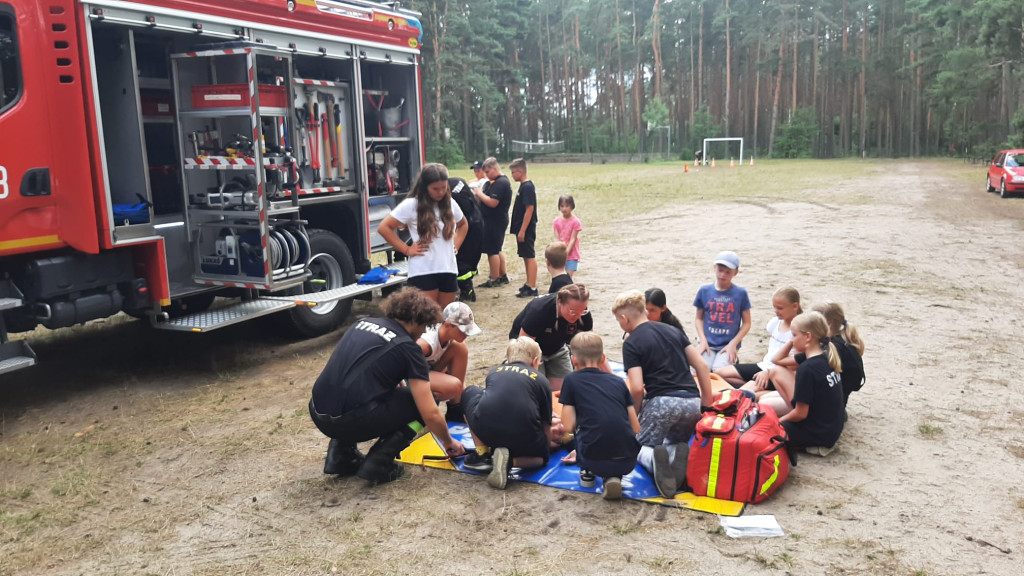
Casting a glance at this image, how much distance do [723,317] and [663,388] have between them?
1.77 m

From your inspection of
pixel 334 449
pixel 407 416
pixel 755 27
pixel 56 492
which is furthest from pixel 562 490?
pixel 755 27

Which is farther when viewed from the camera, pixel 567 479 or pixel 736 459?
pixel 567 479

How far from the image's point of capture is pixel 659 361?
4754 mm

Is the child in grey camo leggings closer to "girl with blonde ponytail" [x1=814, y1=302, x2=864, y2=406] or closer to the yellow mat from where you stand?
the yellow mat

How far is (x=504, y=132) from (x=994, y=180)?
53.7m

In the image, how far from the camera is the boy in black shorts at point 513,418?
4.62m

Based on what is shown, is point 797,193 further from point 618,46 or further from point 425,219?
point 618,46

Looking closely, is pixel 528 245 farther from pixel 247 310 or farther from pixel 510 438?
pixel 510 438

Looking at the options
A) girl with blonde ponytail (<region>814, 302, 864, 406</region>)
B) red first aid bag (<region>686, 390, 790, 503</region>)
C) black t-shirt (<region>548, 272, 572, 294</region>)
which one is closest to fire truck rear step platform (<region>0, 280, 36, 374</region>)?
black t-shirt (<region>548, 272, 572, 294</region>)

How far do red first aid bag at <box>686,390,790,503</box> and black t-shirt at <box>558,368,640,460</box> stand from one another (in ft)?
1.23

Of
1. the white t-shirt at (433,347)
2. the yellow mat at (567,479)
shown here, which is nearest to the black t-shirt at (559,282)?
the white t-shirt at (433,347)

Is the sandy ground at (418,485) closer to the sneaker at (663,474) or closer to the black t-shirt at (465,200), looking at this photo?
the sneaker at (663,474)

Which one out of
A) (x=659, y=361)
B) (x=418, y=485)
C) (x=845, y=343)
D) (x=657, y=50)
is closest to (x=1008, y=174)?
(x=845, y=343)

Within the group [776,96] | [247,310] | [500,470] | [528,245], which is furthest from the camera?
[776,96]
